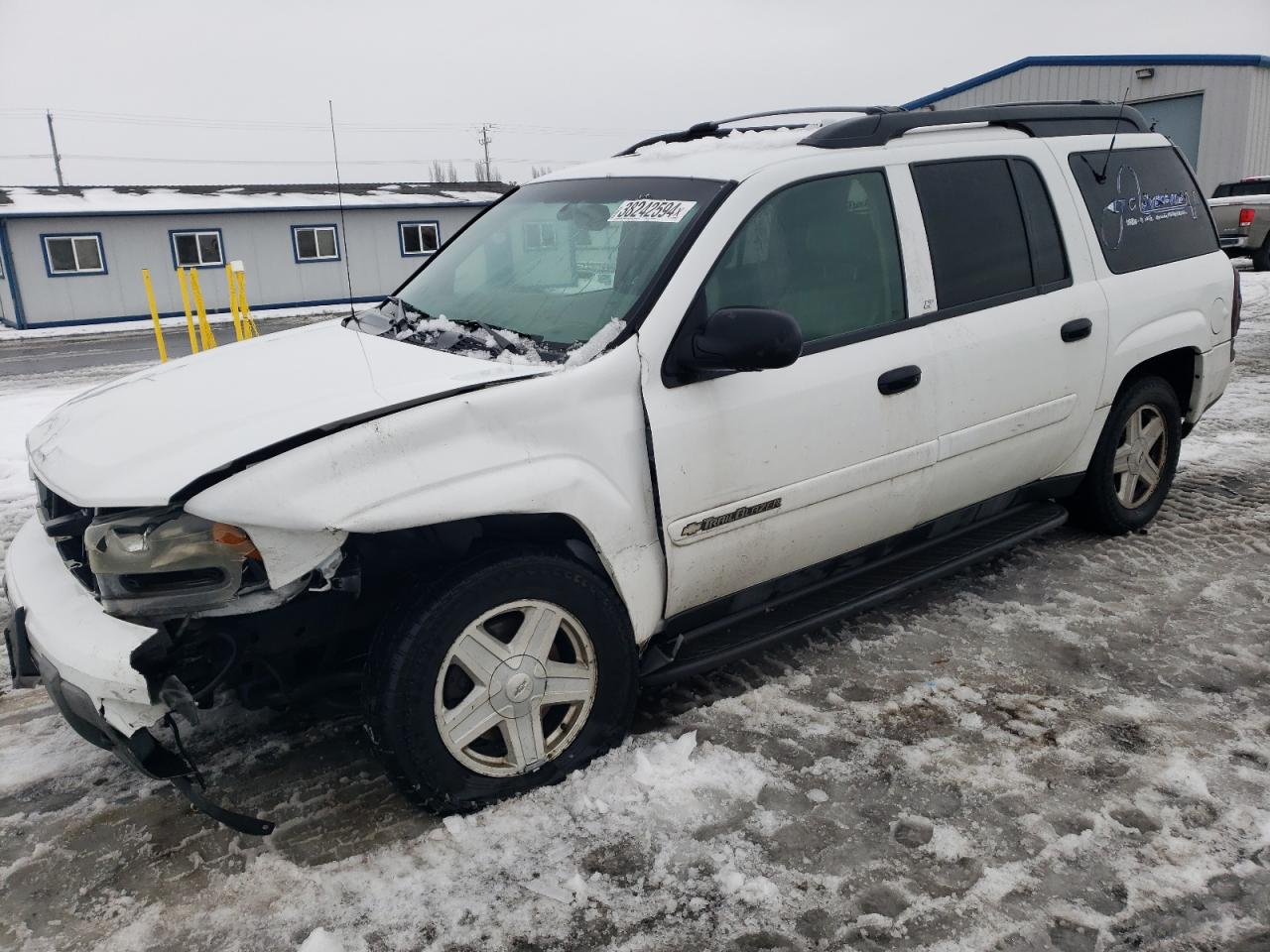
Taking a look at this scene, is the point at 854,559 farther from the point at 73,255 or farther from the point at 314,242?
the point at 73,255

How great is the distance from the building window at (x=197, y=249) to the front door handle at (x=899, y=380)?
78.2ft

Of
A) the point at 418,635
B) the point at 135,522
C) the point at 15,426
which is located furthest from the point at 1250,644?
the point at 15,426

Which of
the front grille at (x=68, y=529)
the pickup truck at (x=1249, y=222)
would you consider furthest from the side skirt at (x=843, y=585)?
the pickup truck at (x=1249, y=222)

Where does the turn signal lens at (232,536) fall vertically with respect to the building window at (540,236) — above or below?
below

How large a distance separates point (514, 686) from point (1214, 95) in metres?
26.0

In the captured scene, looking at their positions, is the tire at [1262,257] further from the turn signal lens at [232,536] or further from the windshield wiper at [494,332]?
the turn signal lens at [232,536]

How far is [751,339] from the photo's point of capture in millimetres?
2695

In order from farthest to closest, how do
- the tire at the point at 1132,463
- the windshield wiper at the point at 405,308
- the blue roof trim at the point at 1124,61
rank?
the blue roof trim at the point at 1124,61 → the tire at the point at 1132,463 → the windshield wiper at the point at 405,308

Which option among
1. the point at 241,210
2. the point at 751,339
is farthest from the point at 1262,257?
the point at 241,210

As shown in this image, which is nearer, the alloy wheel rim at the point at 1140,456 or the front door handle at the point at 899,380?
the front door handle at the point at 899,380

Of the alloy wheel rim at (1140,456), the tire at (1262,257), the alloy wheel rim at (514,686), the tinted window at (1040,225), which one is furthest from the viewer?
the tire at (1262,257)

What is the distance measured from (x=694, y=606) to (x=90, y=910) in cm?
188

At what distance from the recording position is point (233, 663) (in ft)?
8.12

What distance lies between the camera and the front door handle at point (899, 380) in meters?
3.26
